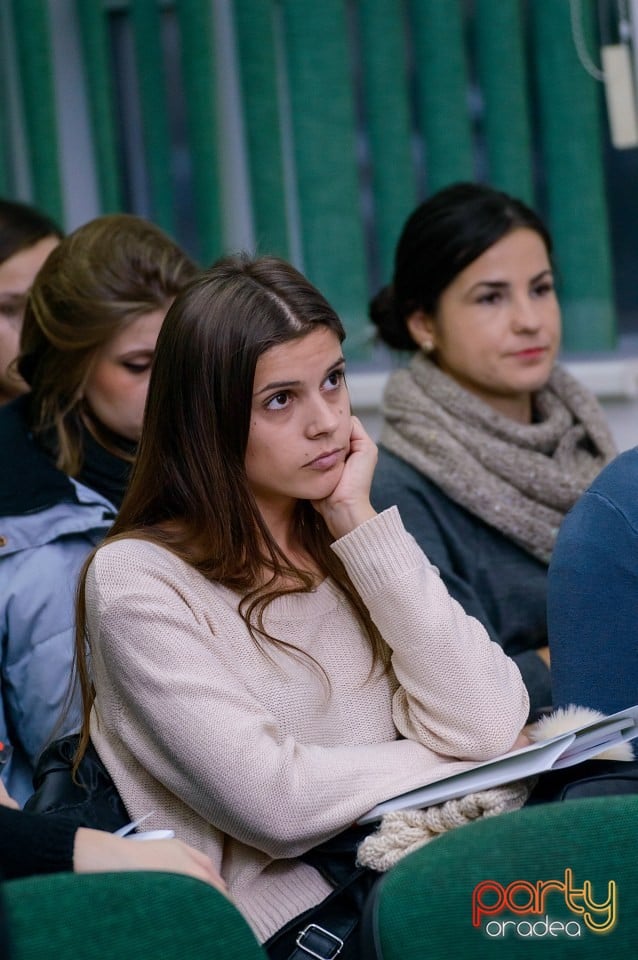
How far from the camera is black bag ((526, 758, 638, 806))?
1.37 meters

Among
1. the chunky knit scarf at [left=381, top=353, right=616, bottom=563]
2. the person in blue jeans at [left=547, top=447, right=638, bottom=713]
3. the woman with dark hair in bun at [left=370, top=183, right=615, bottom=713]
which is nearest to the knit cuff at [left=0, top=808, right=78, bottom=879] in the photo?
the person in blue jeans at [left=547, top=447, right=638, bottom=713]

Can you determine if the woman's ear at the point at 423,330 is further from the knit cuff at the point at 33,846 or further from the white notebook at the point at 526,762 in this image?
the knit cuff at the point at 33,846

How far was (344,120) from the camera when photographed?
3.49 m

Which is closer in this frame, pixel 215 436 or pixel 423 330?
pixel 215 436

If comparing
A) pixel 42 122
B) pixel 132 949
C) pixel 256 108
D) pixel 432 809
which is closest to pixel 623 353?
pixel 256 108

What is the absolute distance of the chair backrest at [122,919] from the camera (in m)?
1.05

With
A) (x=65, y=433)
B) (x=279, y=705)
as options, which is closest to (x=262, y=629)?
(x=279, y=705)

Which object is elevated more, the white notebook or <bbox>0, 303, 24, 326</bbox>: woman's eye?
<bbox>0, 303, 24, 326</bbox>: woman's eye

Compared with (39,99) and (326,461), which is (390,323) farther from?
(39,99)

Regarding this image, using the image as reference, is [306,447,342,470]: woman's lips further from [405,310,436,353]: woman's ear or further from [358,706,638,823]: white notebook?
[405,310,436,353]: woman's ear

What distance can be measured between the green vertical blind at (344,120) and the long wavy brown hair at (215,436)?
6.23 ft

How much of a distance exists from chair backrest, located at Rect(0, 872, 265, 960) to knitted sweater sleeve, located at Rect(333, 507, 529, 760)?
46 centimetres

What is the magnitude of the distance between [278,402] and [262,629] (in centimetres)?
28

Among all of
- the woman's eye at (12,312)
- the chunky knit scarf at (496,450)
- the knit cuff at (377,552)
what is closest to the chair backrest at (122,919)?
the knit cuff at (377,552)
